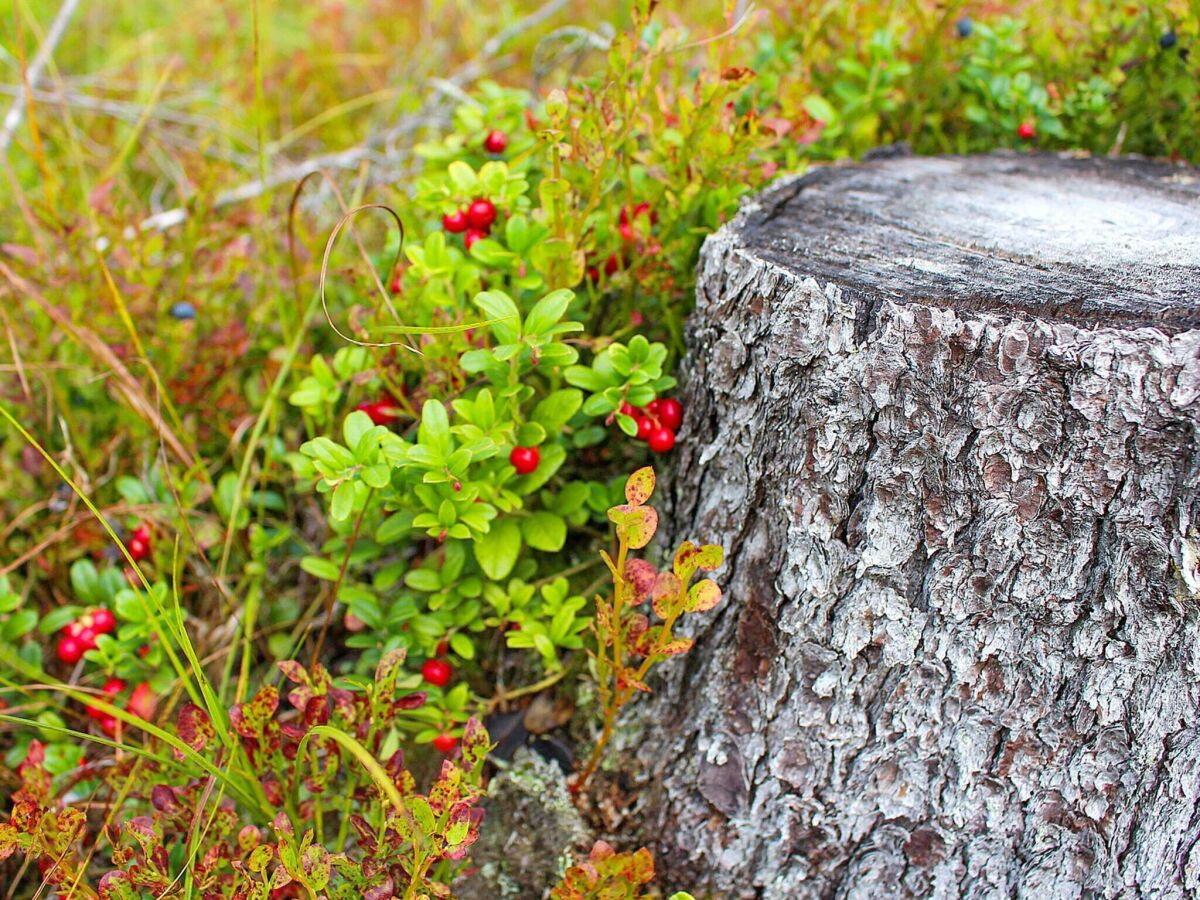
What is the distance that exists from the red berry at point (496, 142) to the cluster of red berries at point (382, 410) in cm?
60

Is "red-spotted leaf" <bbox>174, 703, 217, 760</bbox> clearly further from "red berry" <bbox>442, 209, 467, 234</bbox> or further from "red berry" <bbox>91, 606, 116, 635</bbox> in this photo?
"red berry" <bbox>442, 209, 467, 234</bbox>

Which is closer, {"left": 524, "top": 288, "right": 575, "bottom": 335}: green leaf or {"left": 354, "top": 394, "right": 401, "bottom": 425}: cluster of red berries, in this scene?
{"left": 524, "top": 288, "right": 575, "bottom": 335}: green leaf

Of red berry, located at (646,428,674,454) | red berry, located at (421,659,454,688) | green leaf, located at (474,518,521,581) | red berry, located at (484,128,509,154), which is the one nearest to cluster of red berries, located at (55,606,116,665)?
red berry, located at (421,659,454,688)

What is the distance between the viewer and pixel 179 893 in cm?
137

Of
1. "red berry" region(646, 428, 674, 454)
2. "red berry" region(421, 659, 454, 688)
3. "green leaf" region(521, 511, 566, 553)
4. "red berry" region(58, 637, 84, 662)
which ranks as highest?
"red berry" region(646, 428, 674, 454)

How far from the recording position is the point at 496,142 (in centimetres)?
201

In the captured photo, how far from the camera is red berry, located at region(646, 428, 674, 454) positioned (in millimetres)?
1613

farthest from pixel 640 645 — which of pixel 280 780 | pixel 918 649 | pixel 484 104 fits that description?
pixel 484 104

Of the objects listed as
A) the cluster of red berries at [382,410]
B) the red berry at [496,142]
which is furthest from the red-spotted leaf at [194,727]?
the red berry at [496,142]

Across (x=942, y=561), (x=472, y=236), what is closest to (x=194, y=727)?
(x=472, y=236)

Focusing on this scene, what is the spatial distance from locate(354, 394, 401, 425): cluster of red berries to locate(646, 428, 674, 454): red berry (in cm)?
48

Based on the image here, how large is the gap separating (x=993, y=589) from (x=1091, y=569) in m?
0.13

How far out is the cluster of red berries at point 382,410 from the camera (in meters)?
1.75

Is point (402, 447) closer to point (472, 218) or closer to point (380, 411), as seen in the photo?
point (380, 411)
